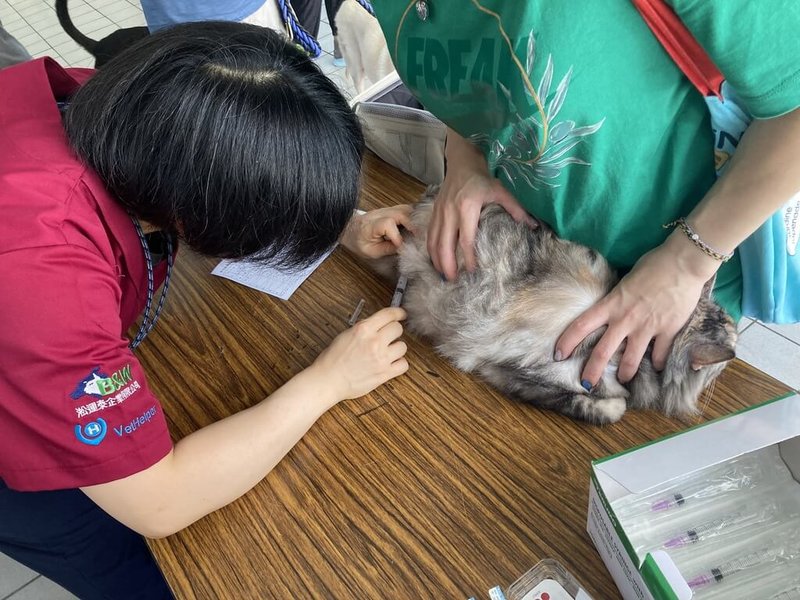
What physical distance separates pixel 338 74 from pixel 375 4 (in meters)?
2.55

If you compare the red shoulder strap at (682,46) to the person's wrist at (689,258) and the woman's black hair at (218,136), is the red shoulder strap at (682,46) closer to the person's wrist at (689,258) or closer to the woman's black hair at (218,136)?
the person's wrist at (689,258)

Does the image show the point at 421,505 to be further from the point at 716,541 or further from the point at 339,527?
the point at 716,541

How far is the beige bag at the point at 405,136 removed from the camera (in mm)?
1127

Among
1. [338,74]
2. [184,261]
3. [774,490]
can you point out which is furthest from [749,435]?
[338,74]

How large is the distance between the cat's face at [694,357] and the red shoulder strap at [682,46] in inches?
12.4

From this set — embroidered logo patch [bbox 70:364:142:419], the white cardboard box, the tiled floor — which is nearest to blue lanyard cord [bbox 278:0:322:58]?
the tiled floor

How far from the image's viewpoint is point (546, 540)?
671 mm

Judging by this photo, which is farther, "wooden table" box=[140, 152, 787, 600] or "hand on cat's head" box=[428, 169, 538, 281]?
"hand on cat's head" box=[428, 169, 538, 281]

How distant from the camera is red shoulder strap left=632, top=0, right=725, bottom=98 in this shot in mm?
567

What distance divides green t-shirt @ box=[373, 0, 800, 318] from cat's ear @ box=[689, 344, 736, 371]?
89mm

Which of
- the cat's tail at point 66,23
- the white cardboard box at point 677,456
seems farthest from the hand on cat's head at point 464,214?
the cat's tail at point 66,23

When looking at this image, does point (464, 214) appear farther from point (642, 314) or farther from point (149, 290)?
point (149, 290)

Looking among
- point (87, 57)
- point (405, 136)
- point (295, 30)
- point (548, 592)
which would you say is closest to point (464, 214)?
point (405, 136)

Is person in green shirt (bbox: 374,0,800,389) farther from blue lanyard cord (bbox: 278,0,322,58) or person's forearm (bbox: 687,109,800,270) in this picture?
blue lanyard cord (bbox: 278,0,322,58)
